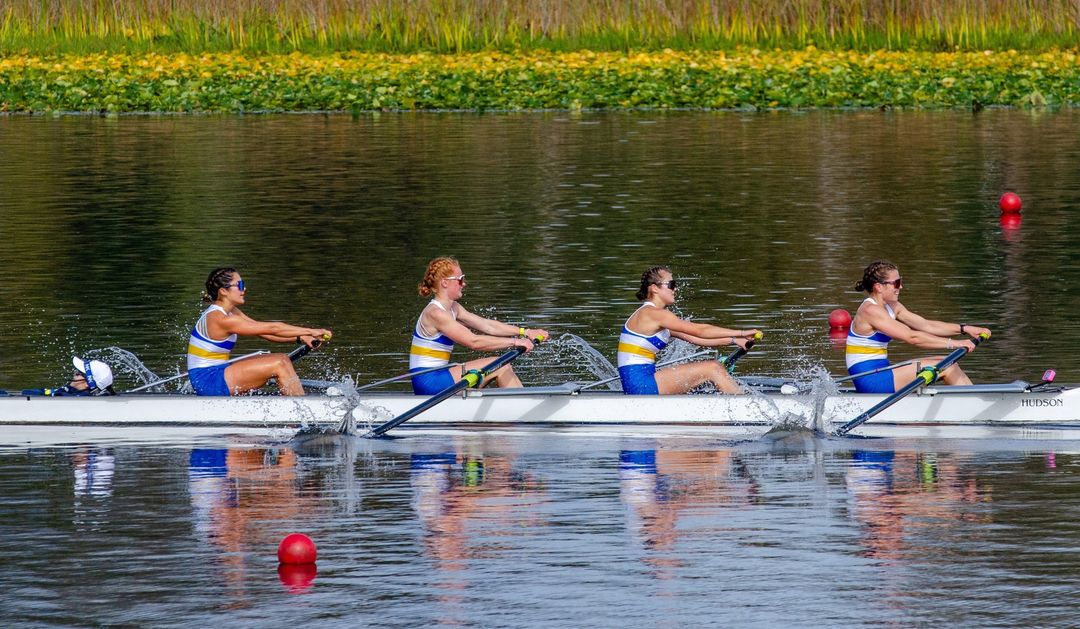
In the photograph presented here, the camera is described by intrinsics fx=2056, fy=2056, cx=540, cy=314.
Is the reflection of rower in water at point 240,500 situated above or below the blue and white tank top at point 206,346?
below

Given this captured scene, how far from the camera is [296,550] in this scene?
1131 cm

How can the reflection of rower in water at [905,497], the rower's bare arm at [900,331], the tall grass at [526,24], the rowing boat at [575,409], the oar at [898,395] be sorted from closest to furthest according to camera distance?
1. the reflection of rower in water at [905,497]
2. the oar at [898,395]
3. the rowing boat at [575,409]
4. the rower's bare arm at [900,331]
5. the tall grass at [526,24]

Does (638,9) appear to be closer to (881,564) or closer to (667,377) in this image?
(667,377)

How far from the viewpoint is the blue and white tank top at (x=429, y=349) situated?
16.3 meters

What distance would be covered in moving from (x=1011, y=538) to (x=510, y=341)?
513 centimetres

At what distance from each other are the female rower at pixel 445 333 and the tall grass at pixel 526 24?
30768 millimetres

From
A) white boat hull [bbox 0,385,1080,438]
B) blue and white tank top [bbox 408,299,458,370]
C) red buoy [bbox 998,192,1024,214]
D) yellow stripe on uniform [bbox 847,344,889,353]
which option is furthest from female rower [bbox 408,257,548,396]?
red buoy [bbox 998,192,1024,214]

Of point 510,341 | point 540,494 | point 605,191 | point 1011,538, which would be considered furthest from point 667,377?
point 605,191

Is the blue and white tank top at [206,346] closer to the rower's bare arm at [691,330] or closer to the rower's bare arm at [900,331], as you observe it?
the rower's bare arm at [691,330]

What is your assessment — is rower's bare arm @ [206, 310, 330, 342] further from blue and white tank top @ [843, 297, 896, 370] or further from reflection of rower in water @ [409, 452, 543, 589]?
blue and white tank top @ [843, 297, 896, 370]

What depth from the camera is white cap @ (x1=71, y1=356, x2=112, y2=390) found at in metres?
16.2

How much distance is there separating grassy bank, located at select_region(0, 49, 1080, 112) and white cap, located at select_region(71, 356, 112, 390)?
27.9 m

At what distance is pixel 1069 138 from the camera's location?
37.8 m

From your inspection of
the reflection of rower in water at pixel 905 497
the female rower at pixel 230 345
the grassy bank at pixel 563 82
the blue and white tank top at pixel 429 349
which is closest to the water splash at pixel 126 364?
the female rower at pixel 230 345
